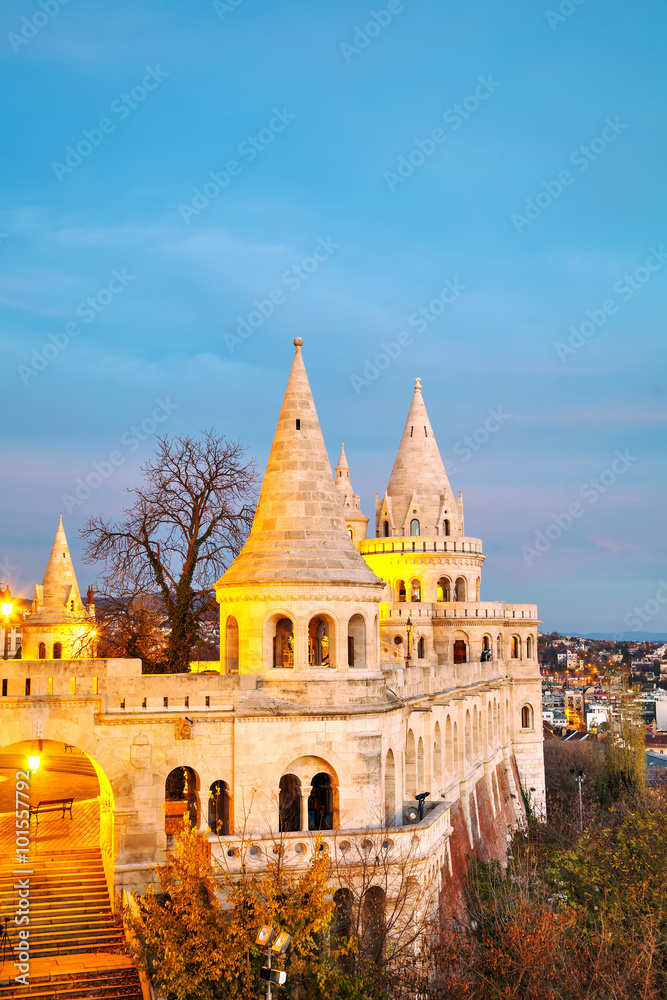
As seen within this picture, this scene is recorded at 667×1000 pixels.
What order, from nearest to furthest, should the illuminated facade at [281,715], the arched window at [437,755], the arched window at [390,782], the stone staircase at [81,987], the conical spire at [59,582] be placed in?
the stone staircase at [81,987] < the illuminated facade at [281,715] < the arched window at [390,782] < the arched window at [437,755] < the conical spire at [59,582]

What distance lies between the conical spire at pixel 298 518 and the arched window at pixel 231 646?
123 cm

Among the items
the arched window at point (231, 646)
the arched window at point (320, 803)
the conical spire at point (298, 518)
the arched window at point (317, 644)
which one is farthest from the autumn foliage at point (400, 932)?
the arched window at point (317, 644)

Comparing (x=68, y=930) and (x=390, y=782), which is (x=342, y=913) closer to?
(x=390, y=782)

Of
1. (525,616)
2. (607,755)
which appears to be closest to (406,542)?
(525,616)

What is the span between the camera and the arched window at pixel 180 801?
2206 centimetres

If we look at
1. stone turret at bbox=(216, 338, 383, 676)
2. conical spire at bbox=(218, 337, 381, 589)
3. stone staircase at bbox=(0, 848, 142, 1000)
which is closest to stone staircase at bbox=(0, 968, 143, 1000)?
stone staircase at bbox=(0, 848, 142, 1000)

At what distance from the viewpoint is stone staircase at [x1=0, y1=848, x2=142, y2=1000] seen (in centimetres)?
1703

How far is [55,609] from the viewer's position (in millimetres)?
45344

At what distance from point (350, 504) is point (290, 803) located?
28623 mm

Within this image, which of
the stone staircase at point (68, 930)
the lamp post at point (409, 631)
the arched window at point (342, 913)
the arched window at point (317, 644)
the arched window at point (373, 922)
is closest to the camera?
the stone staircase at point (68, 930)

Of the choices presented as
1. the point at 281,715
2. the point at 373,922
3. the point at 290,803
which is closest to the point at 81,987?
the point at 373,922

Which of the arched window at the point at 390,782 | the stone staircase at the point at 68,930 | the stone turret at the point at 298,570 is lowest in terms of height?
the stone staircase at the point at 68,930

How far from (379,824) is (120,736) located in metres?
6.05

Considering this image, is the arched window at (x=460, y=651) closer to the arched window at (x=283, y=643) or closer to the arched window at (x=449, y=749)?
the arched window at (x=449, y=749)
